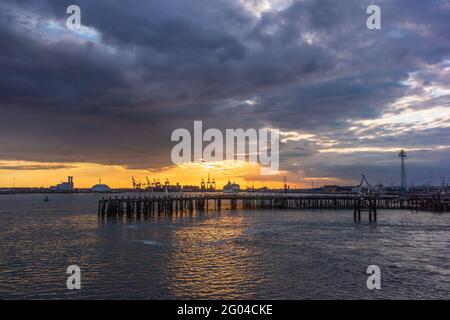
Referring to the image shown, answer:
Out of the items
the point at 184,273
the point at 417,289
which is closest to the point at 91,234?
the point at 184,273

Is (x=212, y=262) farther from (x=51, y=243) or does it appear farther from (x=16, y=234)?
(x=16, y=234)

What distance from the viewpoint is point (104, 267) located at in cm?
3056

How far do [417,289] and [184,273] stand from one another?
602 inches

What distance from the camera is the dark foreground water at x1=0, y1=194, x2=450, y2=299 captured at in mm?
23953

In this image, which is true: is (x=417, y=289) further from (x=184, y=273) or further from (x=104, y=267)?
(x=104, y=267)

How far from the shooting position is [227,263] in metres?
31.9

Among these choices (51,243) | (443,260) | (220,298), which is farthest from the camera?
(51,243)

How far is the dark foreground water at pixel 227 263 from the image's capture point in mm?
23953

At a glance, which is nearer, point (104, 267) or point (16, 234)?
point (104, 267)

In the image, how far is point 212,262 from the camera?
3238cm

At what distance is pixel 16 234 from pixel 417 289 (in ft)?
161
